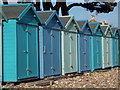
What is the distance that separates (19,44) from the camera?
1101 cm

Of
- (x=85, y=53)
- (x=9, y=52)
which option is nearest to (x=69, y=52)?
(x=85, y=53)

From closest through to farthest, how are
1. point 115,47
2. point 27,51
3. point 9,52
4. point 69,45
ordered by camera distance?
1. point 9,52
2. point 27,51
3. point 69,45
4. point 115,47

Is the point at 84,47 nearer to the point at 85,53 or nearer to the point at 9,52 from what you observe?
the point at 85,53

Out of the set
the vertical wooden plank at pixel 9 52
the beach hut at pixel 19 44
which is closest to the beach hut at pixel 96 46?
the beach hut at pixel 19 44

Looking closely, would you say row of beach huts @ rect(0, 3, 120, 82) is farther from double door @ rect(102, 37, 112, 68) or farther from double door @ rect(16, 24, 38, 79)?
double door @ rect(102, 37, 112, 68)

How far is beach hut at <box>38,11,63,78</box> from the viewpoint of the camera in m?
12.7

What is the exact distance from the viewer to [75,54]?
52.9 feet

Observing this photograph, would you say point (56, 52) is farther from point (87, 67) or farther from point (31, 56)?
point (87, 67)

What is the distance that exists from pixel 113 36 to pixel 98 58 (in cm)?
393

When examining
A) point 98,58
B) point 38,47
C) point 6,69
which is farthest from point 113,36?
point 6,69

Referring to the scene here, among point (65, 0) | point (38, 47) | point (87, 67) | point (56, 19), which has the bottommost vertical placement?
point (87, 67)

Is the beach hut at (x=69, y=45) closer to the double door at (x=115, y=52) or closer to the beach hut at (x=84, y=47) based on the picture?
the beach hut at (x=84, y=47)

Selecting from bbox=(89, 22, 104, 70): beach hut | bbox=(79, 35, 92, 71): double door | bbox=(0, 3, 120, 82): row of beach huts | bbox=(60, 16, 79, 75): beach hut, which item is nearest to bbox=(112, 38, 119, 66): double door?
bbox=(89, 22, 104, 70): beach hut

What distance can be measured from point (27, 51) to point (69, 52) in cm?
405
